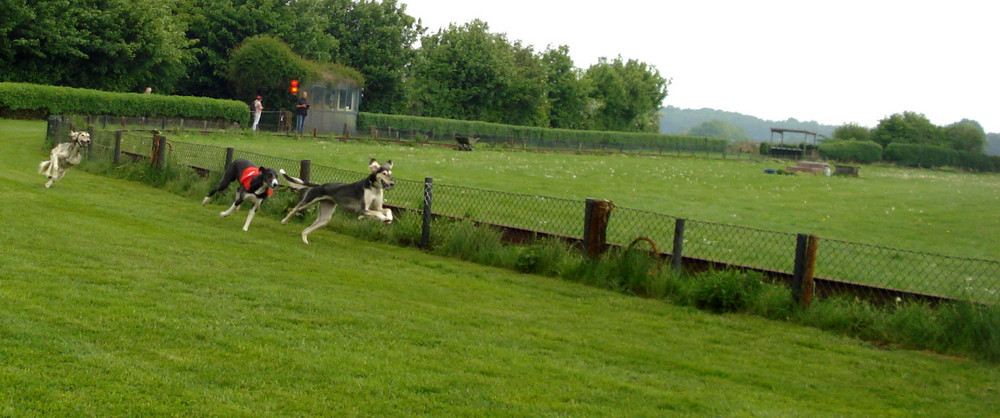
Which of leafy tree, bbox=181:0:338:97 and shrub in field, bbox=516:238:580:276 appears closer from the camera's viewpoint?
shrub in field, bbox=516:238:580:276

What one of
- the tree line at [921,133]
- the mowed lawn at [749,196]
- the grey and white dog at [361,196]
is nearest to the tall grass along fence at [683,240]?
the grey and white dog at [361,196]

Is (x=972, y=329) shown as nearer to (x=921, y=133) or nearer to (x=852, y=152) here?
(x=852, y=152)

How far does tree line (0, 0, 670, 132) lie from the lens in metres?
42.0

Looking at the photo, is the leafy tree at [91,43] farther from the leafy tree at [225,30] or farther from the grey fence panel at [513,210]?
the grey fence panel at [513,210]

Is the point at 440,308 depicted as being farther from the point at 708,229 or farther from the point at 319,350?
A: the point at 708,229

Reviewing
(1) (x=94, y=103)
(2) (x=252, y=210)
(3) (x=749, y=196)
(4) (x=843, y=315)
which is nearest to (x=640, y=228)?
(4) (x=843, y=315)

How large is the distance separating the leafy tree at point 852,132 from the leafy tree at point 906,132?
1.17 m

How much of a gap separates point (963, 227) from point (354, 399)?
20.3 m

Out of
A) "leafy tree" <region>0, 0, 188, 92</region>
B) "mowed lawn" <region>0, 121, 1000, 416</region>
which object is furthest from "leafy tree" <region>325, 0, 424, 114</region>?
"mowed lawn" <region>0, 121, 1000, 416</region>

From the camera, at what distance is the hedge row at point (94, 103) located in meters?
34.8

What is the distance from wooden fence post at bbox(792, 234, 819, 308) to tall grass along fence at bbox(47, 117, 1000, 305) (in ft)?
0.04

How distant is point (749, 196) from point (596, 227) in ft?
56.6

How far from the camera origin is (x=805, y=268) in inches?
373

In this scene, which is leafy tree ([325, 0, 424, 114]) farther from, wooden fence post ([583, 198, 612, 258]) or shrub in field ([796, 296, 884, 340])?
shrub in field ([796, 296, 884, 340])
